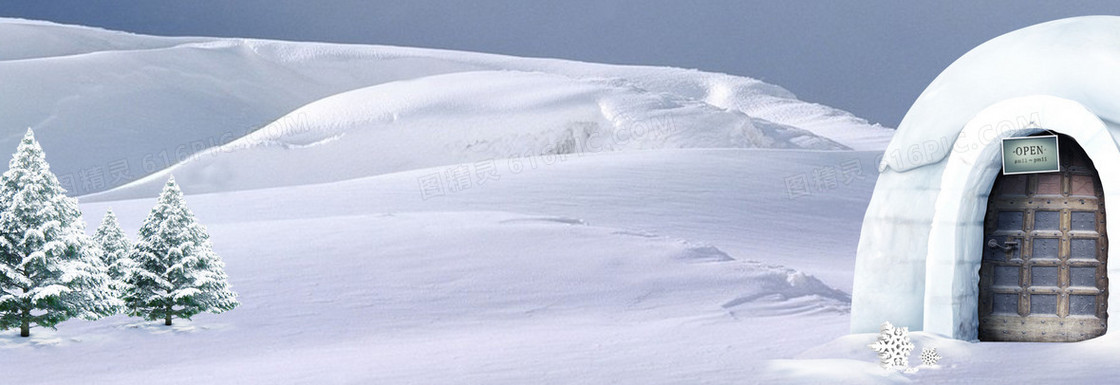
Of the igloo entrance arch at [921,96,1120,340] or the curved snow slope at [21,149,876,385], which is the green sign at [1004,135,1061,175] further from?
the curved snow slope at [21,149,876,385]

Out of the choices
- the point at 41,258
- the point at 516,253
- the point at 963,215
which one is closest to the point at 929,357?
the point at 963,215

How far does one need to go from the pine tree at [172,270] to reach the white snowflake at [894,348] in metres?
10.0

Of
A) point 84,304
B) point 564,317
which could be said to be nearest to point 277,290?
point 84,304

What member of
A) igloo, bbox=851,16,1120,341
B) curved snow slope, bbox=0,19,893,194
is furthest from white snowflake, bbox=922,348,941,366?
curved snow slope, bbox=0,19,893,194

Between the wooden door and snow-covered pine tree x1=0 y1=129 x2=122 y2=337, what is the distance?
11738mm

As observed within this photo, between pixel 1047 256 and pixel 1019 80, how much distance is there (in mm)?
1875

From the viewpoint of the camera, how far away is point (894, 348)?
12156 mm

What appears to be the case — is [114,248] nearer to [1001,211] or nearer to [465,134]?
[1001,211]

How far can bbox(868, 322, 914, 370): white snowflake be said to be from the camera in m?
12.1

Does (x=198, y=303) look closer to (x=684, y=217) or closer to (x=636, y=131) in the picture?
(x=684, y=217)

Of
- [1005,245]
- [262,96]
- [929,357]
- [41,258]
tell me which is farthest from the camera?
[262,96]

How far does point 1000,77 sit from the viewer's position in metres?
13.1

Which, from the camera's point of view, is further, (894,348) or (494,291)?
(494,291)

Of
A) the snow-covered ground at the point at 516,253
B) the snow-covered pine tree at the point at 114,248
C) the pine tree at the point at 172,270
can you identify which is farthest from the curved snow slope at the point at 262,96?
the pine tree at the point at 172,270
